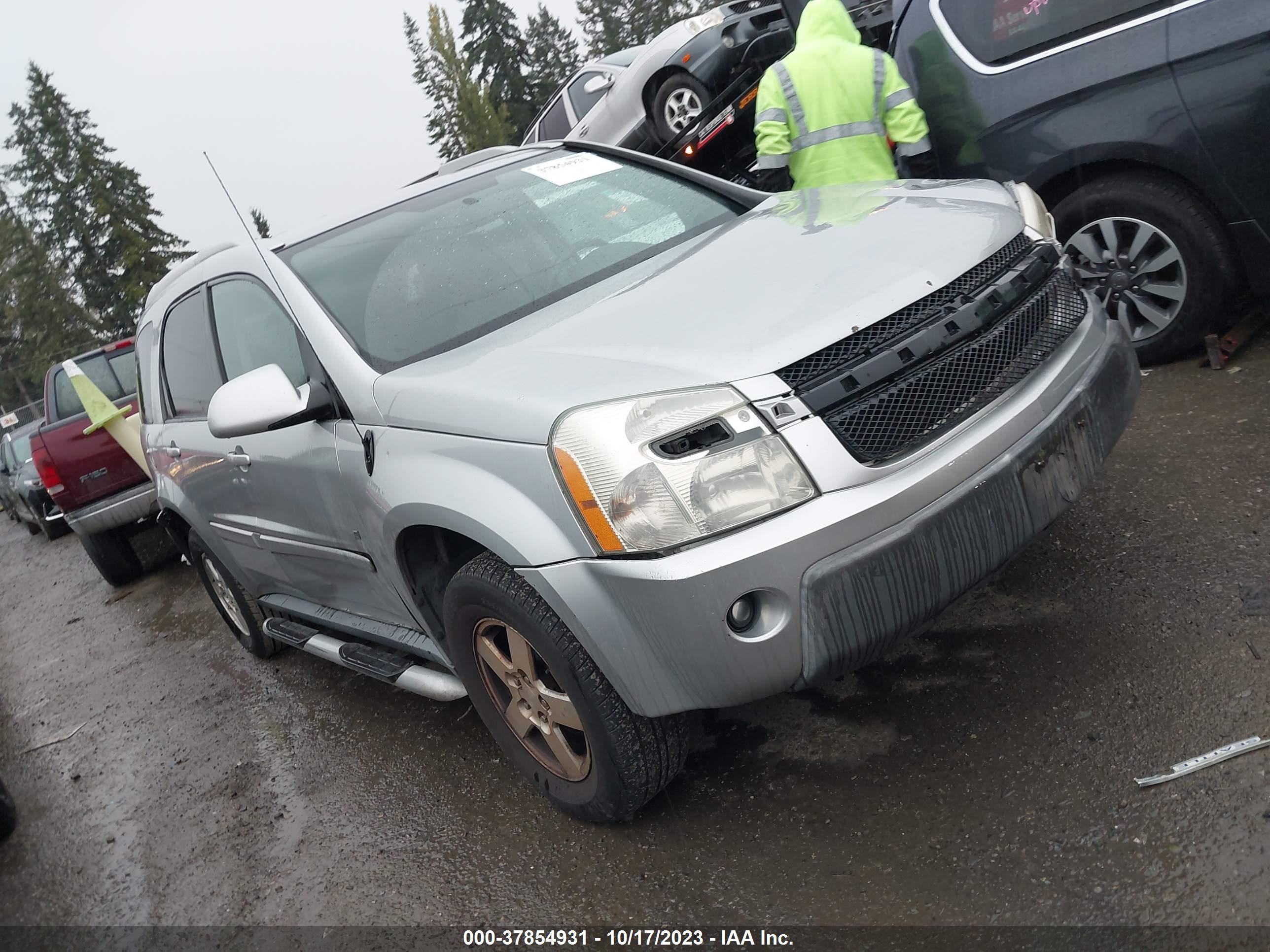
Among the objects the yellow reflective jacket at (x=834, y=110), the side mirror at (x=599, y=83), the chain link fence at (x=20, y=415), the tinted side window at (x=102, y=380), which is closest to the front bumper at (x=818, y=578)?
the yellow reflective jacket at (x=834, y=110)

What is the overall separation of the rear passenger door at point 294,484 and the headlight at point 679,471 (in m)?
1.01

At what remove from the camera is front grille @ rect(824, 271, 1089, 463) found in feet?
7.57

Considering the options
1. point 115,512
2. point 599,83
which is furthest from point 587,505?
point 599,83

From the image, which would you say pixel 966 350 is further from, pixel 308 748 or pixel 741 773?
pixel 308 748

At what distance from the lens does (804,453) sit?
7.34 feet

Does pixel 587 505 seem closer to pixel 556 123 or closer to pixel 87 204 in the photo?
pixel 556 123

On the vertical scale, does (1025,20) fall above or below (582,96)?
below

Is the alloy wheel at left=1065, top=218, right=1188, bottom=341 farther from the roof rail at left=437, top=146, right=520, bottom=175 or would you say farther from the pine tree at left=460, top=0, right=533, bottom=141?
the pine tree at left=460, top=0, right=533, bottom=141

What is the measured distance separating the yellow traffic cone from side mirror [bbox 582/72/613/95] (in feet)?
16.1

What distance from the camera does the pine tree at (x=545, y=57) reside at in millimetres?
51531

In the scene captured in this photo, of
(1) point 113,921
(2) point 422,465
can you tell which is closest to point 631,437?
(2) point 422,465

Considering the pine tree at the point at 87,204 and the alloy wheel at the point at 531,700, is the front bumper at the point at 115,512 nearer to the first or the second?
the alloy wheel at the point at 531,700

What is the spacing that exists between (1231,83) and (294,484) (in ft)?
11.9

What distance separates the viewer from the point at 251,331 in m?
3.66
